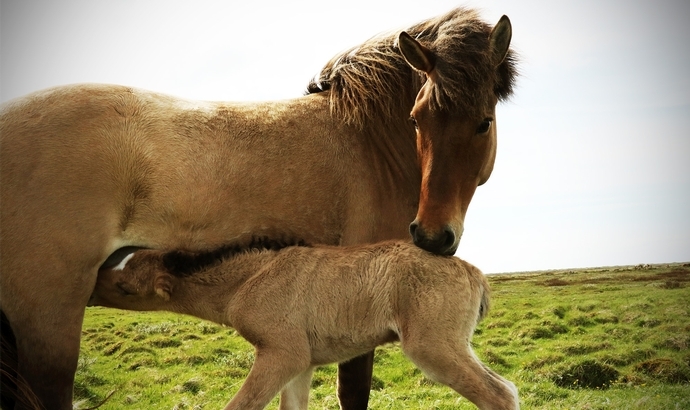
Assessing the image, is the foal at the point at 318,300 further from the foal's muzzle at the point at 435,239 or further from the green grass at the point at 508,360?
the green grass at the point at 508,360

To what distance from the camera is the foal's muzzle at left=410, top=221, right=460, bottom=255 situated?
5117 millimetres

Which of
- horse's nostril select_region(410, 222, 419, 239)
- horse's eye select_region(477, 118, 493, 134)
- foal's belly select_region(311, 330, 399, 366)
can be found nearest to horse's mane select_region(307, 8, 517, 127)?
horse's eye select_region(477, 118, 493, 134)

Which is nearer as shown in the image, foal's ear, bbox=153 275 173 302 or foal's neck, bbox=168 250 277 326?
foal's ear, bbox=153 275 173 302

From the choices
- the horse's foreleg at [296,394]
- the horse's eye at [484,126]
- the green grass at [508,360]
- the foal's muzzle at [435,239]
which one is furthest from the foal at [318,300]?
the green grass at [508,360]

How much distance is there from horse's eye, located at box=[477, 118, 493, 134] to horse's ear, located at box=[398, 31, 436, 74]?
2.06ft

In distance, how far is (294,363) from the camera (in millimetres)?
5164

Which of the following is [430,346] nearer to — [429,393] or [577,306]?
[429,393]

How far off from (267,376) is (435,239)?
166 cm

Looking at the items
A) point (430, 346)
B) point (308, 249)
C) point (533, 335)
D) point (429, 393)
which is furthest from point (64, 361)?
point (533, 335)

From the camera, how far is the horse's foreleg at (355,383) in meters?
6.15

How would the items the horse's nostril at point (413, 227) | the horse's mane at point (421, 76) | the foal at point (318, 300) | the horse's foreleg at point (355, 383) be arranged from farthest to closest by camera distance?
the horse's foreleg at point (355, 383), the horse's mane at point (421, 76), the horse's nostril at point (413, 227), the foal at point (318, 300)

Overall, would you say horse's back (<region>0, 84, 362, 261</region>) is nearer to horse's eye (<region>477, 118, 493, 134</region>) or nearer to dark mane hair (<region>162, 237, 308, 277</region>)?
dark mane hair (<region>162, 237, 308, 277</region>)

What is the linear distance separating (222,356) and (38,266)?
7889mm

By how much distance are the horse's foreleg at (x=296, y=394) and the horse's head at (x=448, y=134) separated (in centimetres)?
178
